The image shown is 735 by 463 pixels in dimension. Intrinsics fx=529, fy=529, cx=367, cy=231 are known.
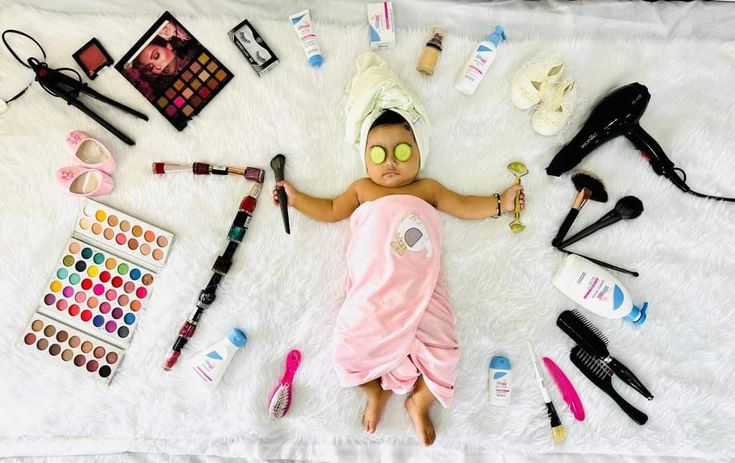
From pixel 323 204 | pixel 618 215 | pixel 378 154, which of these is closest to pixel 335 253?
pixel 323 204

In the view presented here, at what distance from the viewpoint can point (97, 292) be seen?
1127mm

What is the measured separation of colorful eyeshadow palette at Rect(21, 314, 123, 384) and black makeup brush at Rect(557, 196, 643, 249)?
1016 mm

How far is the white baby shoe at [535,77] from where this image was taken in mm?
1122

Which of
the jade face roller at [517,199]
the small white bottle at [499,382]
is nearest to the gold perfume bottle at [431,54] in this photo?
the jade face roller at [517,199]

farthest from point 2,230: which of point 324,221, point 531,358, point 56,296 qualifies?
point 531,358

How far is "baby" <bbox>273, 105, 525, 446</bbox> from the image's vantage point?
1057 mm

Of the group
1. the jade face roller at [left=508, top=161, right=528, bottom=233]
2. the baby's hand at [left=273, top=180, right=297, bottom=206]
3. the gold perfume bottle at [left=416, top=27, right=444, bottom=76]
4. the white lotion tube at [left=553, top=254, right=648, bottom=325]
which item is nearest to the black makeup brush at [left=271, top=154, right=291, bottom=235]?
the baby's hand at [left=273, top=180, right=297, bottom=206]

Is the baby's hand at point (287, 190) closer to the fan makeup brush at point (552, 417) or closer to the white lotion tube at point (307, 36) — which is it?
the white lotion tube at point (307, 36)

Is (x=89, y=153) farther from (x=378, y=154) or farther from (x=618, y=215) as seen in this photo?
(x=618, y=215)

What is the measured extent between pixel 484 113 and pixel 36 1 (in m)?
A: 1.03

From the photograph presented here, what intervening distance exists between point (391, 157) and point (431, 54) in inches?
10.8

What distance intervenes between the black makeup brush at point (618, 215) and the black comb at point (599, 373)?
243mm

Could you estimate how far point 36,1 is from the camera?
3.88 ft

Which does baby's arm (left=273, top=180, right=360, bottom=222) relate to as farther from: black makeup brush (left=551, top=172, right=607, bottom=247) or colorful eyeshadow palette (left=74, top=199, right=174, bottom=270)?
black makeup brush (left=551, top=172, right=607, bottom=247)
